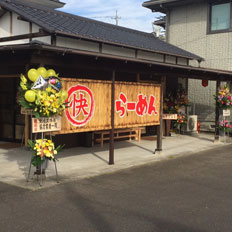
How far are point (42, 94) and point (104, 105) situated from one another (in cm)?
275

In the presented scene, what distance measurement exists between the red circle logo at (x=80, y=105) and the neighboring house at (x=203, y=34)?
11.1 metres

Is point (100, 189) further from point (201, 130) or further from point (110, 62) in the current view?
point (201, 130)

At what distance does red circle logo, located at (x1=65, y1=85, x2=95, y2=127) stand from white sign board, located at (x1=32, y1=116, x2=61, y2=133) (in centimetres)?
75

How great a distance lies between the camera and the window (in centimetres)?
1750

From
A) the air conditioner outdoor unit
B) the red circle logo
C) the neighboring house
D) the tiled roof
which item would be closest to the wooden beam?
the tiled roof

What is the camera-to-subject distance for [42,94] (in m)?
6.91

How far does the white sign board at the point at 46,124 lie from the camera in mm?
7040

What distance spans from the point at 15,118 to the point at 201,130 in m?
10.6

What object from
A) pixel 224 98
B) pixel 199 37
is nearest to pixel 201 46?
pixel 199 37

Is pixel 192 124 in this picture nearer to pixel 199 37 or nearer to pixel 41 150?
pixel 199 37

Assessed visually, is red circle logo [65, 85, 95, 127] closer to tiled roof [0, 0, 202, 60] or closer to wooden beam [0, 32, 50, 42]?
tiled roof [0, 0, 202, 60]

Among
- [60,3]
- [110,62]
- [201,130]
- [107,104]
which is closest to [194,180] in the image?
[107,104]

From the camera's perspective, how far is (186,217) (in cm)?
549

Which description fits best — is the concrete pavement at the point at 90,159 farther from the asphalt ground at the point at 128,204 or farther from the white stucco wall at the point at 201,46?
the white stucco wall at the point at 201,46
